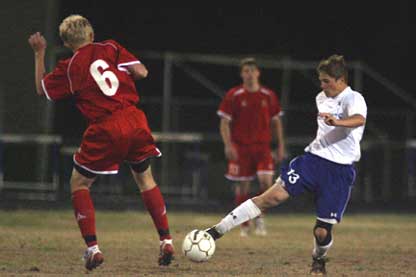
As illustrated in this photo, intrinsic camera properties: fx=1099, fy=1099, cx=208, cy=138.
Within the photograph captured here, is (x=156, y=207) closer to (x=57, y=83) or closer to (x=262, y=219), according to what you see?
(x=57, y=83)

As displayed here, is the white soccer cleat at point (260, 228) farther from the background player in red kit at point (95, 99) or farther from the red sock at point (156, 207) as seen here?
the background player in red kit at point (95, 99)

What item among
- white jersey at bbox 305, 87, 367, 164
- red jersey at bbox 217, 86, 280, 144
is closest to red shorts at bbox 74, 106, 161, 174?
white jersey at bbox 305, 87, 367, 164

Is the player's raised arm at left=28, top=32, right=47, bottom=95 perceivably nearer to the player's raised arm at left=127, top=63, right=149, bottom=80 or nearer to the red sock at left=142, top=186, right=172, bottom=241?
the player's raised arm at left=127, top=63, right=149, bottom=80

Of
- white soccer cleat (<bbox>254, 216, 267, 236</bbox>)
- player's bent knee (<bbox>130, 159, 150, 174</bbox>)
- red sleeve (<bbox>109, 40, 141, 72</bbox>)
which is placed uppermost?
red sleeve (<bbox>109, 40, 141, 72</bbox>)

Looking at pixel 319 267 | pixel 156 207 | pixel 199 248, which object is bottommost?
pixel 319 267

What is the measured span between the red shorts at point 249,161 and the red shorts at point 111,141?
492 cm

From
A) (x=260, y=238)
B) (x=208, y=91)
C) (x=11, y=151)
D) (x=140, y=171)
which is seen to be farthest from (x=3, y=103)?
(x=140, y=171)

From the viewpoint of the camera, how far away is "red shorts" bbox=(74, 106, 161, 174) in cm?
866

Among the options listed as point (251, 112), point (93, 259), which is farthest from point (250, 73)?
point (93, 259)

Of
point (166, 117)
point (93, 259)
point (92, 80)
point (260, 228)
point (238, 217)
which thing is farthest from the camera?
point (166, 117)

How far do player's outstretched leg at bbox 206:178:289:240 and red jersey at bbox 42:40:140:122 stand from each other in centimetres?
124

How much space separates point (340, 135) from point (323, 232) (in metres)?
0.79

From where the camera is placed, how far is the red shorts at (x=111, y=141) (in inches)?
341

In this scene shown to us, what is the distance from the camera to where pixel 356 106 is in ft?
28.3
